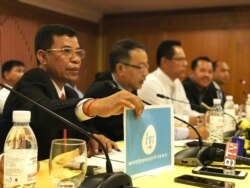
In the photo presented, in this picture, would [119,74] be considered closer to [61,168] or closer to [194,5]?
[61,168]

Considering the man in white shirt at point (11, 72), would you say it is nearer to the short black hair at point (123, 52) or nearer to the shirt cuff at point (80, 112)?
the short black hair at point (123, 52)

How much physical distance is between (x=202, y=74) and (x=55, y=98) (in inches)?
128

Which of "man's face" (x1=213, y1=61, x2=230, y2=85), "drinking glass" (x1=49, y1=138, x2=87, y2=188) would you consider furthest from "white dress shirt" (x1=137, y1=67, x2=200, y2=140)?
"man's face" (x1=213, y1=61, x2=230, y2=85)

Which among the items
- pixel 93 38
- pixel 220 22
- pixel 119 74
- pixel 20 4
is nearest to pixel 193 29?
pixel 220 22

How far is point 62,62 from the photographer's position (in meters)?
1.83

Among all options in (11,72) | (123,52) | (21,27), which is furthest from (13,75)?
(123,52)

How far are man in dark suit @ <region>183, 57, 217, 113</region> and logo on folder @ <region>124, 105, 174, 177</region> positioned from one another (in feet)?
10.4

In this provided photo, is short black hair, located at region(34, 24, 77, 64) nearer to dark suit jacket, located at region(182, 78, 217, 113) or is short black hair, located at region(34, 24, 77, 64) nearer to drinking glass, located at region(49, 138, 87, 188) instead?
drinking glass, located at region(49, 138, 87, 188)

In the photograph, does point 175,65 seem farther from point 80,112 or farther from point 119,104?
point 119,104

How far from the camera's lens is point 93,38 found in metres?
7.74

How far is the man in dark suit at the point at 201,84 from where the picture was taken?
4577 millimetres

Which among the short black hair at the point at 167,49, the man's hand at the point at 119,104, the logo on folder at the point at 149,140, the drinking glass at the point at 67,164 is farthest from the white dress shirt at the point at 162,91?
the drinking glass at the point at 67,164

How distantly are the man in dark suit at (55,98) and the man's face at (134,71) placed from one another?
610 mm

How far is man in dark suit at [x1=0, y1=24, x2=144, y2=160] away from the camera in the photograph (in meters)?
1.33
